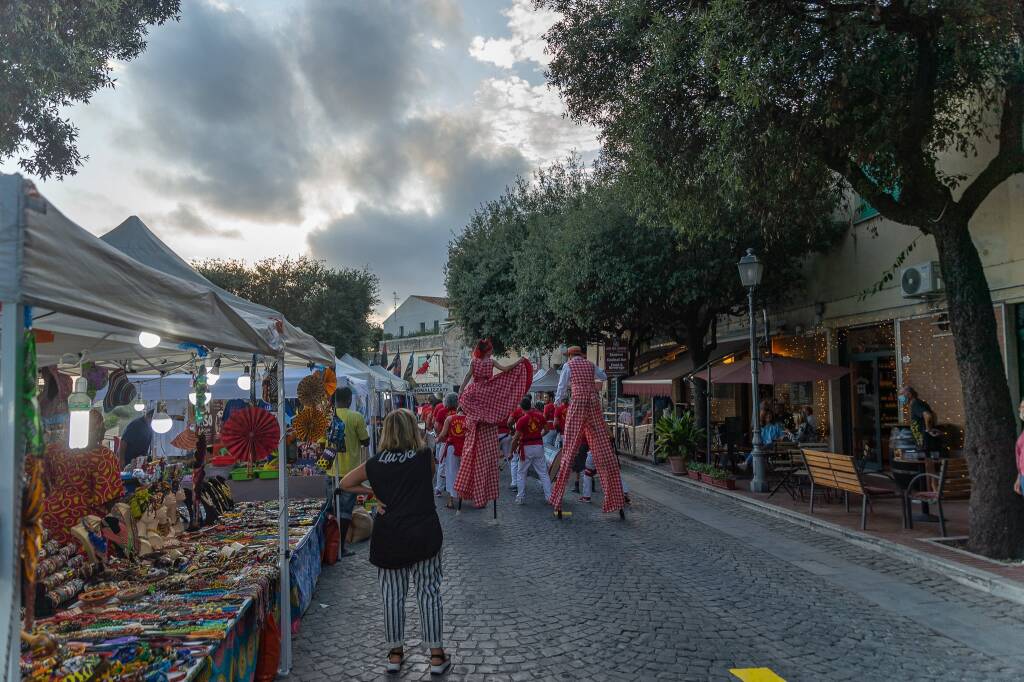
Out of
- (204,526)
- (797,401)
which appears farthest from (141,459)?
(797,401)

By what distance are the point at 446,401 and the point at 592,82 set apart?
5.75 m

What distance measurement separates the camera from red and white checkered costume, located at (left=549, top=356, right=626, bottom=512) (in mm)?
9211

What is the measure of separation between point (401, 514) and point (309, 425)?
343cm

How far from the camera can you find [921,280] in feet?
40.2

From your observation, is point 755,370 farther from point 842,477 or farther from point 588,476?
point 588,476

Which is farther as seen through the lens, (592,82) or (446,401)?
(446,401)

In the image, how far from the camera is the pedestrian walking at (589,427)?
9.21 m

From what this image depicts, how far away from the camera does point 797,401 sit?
17500mm

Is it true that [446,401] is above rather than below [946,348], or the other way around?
below

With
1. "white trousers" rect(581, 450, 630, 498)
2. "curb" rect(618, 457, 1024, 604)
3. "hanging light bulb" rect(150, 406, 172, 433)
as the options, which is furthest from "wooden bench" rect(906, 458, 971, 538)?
"hanging light bulb" rect(150, 406, 172, 433)

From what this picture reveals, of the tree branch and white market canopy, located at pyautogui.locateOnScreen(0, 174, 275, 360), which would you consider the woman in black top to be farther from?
the tree branch

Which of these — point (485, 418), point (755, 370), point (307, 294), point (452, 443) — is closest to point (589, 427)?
point (485, 418)

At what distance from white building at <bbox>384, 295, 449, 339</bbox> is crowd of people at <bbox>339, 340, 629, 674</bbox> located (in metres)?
55.5

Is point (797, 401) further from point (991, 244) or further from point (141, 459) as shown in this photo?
point (141, 459)
